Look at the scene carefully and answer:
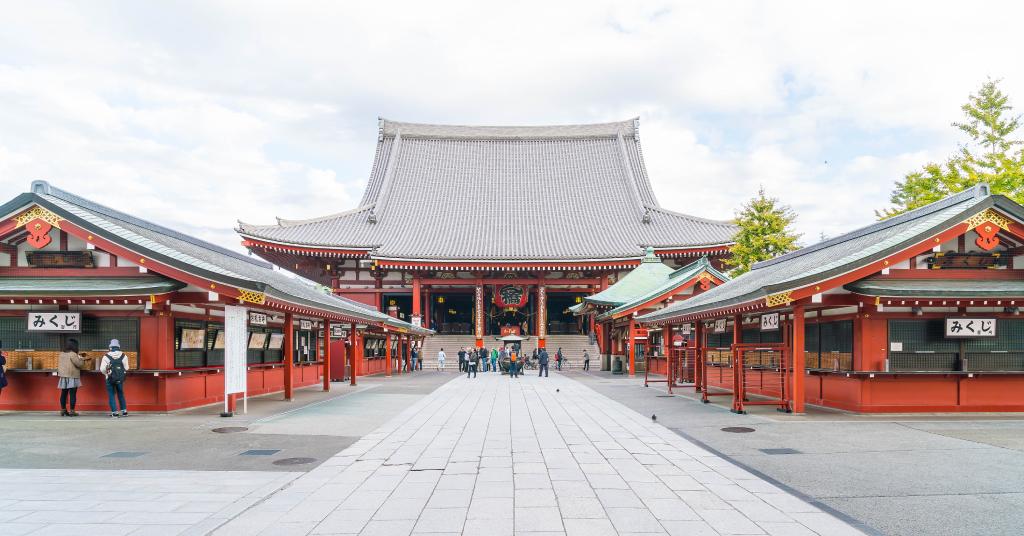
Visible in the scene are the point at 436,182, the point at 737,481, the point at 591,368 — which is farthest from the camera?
the point at 436,182

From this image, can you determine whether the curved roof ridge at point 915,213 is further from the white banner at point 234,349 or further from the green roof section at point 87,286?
the green roof section at point 87,286

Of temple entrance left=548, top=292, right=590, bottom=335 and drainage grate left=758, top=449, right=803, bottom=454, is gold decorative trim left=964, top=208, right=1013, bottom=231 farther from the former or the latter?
temple entrance left=548, top=292, right=590, bottom=335

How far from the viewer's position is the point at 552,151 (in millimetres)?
57406

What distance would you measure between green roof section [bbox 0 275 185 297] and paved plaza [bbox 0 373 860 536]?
6.15m

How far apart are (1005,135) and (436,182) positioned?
3575 centimetres

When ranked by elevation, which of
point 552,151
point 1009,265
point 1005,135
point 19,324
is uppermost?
point 552,151

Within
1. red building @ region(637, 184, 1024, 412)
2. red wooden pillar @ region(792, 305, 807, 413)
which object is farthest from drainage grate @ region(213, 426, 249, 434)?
red wooden pillar @ region(792, 305, 807, 413)

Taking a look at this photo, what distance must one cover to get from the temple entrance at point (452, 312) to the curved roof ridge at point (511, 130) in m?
14.1

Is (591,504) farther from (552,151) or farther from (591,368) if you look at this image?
(552,151)

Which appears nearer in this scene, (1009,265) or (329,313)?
(1009,265)

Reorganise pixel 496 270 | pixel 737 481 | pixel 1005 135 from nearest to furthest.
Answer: pixel 737 481, pixel 1005 135, pixel 496 270

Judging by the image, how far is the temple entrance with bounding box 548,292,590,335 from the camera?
168 feet

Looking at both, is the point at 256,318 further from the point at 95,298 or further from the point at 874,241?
the point at 874,241

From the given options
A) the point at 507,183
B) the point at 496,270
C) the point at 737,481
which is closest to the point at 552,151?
the point at 507,183
